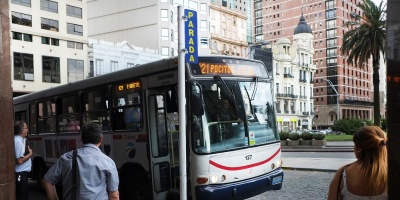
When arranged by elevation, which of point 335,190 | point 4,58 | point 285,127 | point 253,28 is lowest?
point 285,127

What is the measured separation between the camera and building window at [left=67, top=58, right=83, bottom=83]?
176ft

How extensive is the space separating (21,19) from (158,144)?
47.1 m

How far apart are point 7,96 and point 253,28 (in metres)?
140

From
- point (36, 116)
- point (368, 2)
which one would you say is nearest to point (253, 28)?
point (368, 2)

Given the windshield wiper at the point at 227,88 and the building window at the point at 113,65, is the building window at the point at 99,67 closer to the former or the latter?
the building window at the point at 113,65

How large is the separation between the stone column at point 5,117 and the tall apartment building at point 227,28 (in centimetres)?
8275

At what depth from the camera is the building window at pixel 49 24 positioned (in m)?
51.6

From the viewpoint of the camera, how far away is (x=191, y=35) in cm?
691

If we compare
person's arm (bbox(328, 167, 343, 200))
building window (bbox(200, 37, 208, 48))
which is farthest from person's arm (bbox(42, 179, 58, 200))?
building window (bbox(200, 37, 208, 48))

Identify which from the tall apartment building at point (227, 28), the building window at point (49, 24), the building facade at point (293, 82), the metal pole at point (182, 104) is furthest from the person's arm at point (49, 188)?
the building facade at point (293, 82)

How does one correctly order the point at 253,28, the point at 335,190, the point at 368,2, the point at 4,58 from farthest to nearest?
1. the point at 253,28
2. the point at 368,2
3. the point at 4,58
4. the point at 335,190

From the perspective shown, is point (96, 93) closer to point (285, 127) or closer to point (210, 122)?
point (210, 122)

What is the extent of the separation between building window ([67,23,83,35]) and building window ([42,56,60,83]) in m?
4.55

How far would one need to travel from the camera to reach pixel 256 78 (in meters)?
8.80
